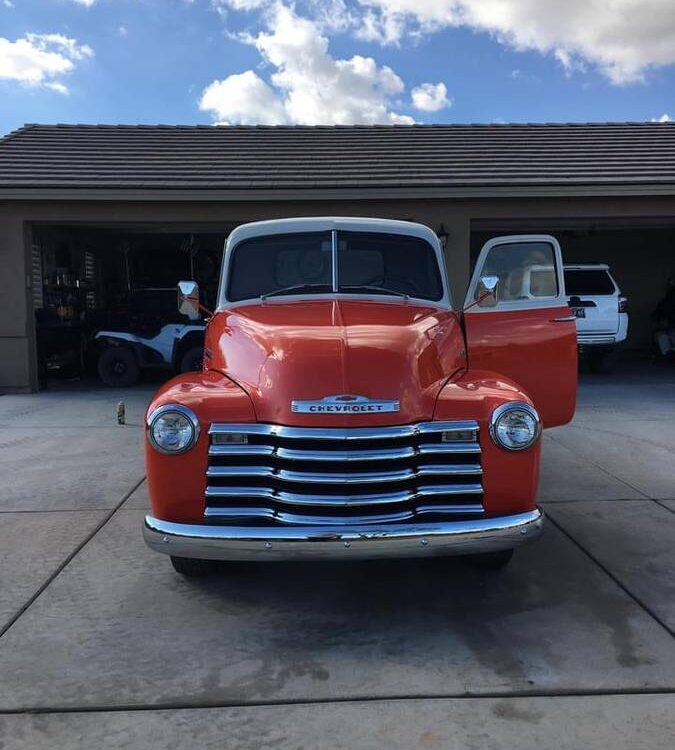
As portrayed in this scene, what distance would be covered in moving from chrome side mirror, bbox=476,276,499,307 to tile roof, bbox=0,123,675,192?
20.5ft

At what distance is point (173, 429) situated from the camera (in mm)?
3365

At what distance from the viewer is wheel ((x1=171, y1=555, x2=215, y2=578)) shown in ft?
12.7

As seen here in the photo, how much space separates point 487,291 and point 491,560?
183cm

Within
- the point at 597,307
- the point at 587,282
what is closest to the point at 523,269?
the point at 597,307

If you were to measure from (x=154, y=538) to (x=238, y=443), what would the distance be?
1.99 feet

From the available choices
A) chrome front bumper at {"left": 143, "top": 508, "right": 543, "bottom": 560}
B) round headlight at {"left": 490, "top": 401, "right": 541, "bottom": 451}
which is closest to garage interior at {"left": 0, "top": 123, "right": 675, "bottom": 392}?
round headlight at {"left": 490, "top": 401, "right": 541, "bottom": 451}

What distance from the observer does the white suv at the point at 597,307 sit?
1208 centimetres

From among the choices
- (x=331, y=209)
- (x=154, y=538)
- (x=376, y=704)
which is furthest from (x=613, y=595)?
(x=331, y=209)

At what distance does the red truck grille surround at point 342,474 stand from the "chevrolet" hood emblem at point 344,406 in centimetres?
9

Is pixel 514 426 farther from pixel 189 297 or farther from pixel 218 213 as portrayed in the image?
pixel 218 213

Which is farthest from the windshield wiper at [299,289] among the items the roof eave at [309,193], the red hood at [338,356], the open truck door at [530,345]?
the roof eave at [309,193]

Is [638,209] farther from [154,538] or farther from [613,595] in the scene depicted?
[154,538]

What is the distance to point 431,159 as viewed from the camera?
1190cm

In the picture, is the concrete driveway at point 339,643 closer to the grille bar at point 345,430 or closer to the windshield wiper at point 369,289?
the grille bar at point 345,430
